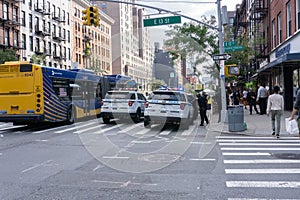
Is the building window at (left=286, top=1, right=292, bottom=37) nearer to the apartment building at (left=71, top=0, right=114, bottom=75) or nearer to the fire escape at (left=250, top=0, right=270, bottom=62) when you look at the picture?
the fire escape at (left=250, top=0, right=270, bottom=62)

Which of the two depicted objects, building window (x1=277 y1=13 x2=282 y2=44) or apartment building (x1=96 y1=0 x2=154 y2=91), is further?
apartment building (x1=96 y1=0 x2=154 y2=91)

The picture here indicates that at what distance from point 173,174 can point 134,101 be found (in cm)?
1175

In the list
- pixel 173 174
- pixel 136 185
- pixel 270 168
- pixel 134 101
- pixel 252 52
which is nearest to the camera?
pixel 136 185

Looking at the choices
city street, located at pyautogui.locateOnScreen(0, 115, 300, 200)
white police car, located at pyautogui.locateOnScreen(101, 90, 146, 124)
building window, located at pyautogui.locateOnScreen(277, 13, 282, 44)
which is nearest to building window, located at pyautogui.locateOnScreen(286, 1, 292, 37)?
building window, located at pyautogui.locateOnScreen(277, 13, 282, 44)

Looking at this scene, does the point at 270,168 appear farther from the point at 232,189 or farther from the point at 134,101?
the point at 134,101

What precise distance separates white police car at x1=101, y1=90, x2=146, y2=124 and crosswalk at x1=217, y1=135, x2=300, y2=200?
24.0 ft

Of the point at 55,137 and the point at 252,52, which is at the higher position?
the point at 252,52

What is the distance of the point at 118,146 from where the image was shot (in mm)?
11039

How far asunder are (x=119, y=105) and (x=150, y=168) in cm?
1084

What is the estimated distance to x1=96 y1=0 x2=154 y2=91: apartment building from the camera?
315 feet

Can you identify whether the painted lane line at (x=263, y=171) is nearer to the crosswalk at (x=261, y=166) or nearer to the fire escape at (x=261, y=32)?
the crosswalk at (x=261, y=166)

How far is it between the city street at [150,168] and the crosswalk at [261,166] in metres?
0.01

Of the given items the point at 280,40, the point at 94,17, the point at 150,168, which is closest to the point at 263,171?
the point at 150,168

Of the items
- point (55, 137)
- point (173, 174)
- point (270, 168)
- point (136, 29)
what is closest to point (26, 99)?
point (55, 137)
